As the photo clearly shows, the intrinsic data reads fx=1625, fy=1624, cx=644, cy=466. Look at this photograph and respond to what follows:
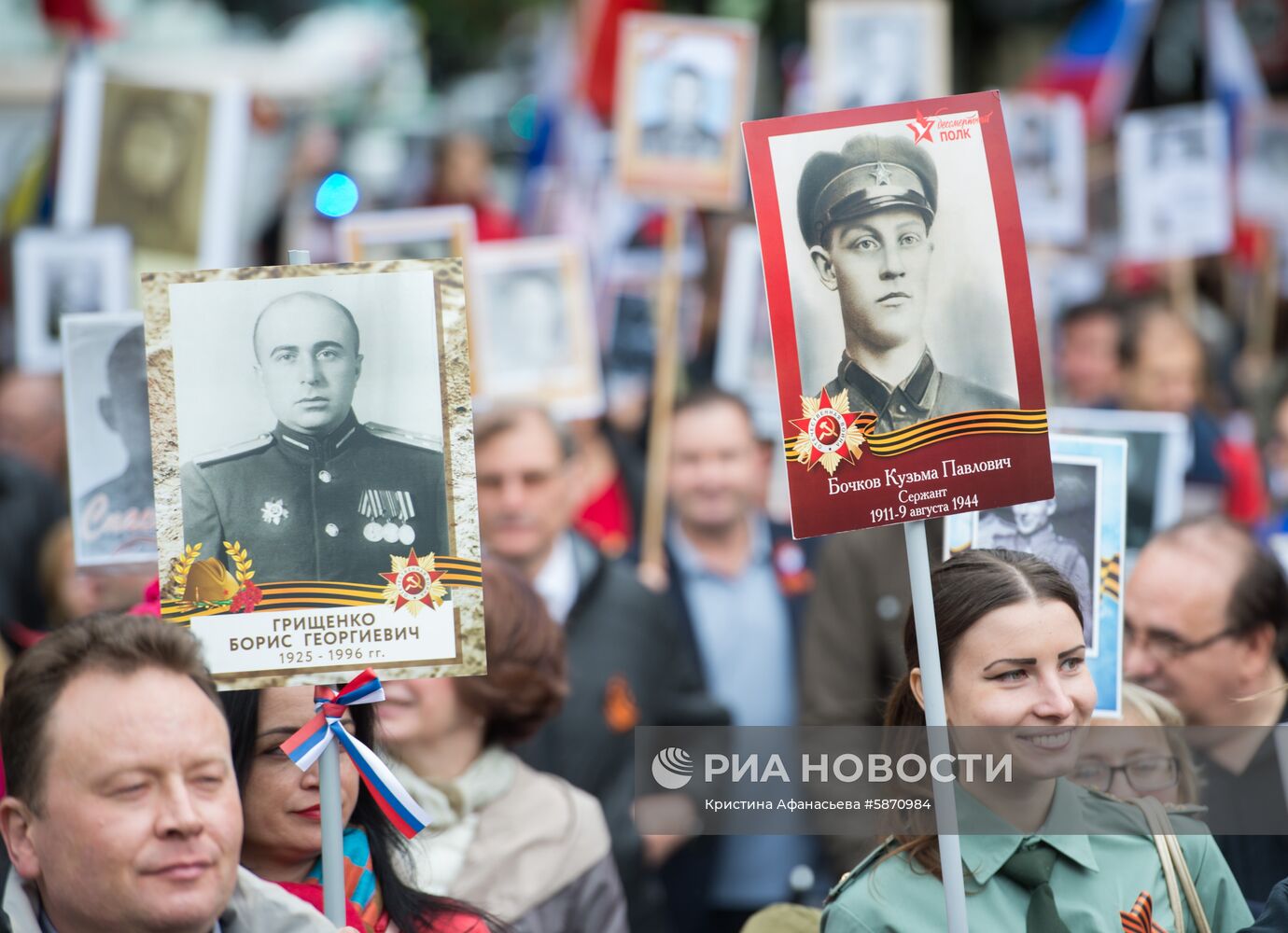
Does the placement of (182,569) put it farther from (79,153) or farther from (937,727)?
(79,153)

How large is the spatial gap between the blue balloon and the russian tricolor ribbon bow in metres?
0.69

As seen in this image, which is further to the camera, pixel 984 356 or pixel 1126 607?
pixel 1126 607

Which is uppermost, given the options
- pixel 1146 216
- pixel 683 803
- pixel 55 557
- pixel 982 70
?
pixel 982 70

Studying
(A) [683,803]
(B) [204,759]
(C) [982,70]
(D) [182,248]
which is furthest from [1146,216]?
(C) [982,70]

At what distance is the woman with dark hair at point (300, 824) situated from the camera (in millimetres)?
2467

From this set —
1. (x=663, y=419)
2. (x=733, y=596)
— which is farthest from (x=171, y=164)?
(x=733, y=596)

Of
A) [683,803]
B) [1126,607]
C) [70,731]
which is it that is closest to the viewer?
[70,731]

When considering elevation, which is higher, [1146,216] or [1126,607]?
[1146,216]

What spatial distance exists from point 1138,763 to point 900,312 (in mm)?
903

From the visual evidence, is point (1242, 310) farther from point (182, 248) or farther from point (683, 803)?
point (683, 803)

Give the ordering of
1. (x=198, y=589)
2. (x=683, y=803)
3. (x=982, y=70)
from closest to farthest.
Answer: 1. (x=198, y=589)
2. (x=683, y=803)
3. (x=982, y=70)

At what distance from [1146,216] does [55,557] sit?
16.0 ft

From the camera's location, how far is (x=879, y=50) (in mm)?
6859

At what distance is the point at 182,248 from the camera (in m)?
5.54
